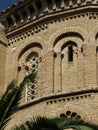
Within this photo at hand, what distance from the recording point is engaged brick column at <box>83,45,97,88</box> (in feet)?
52.2

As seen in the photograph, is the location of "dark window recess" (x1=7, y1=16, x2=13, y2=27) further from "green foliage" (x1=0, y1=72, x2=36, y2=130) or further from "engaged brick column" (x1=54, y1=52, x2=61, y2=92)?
"green foliage" (x1=0, y1=72, x2=36, y2=130)

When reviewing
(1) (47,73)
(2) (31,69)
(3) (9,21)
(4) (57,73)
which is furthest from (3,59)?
(4) (57,73)

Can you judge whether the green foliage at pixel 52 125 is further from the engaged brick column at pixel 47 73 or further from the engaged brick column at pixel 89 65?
the engaged brick column at pixel 47 73

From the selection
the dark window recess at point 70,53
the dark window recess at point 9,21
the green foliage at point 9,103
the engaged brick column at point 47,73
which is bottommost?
the green foliage at point 9,103

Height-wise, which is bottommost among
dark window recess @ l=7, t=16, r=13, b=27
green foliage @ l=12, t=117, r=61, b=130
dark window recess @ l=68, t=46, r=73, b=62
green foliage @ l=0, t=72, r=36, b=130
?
green foliage @ l=12, t=117, r=61, b=130

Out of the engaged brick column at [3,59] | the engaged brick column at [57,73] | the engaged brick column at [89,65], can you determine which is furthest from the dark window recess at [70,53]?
the engaged brick column at [3,59]

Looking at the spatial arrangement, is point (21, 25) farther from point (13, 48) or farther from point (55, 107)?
point (55, 107)

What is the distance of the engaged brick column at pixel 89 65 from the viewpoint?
15906 mm

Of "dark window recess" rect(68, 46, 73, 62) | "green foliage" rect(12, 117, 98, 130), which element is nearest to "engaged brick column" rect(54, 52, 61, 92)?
"dark window recess" rect(68, 46, 73, 62)

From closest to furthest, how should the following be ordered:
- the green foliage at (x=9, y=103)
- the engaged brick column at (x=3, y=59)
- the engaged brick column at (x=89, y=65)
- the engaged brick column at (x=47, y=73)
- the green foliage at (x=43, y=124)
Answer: the green foliage at (x=43, y=124) → the green foliage at (x=9, y=103) → the engaged brick column at (x=89, y=65) → the engaged brick column at (x=47, y=73) → the engaged brick column at (x=3, y=59)

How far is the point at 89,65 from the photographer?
1636cm

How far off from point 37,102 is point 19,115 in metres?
0.78

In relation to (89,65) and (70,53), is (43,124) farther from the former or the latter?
(70,53)

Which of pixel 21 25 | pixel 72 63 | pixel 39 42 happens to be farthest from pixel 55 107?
pixel 21 25
